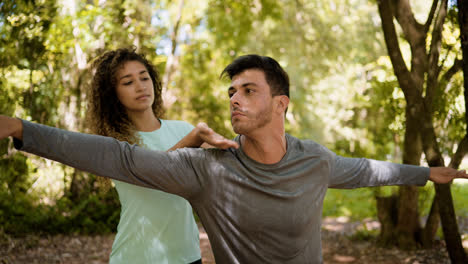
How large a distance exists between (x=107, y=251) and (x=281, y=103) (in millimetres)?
5549

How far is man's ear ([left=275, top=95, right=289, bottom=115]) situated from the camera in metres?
2.33

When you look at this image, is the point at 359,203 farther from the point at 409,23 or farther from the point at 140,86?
the point at 140,86

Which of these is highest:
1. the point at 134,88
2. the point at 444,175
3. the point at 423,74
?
the point at 423,74

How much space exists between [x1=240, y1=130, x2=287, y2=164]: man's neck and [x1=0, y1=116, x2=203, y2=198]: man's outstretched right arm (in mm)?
301

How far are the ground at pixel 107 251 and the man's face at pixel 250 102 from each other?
437cm

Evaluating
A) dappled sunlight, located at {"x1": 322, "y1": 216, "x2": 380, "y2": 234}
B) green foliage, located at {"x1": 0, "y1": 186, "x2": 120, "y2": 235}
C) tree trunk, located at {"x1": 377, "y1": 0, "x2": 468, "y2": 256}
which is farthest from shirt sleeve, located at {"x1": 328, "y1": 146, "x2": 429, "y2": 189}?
green foliage, located at {"x1": 0, "y1": 186, "x2": 120, "y2": 235}

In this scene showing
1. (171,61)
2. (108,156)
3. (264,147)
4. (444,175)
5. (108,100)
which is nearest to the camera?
(108,156)

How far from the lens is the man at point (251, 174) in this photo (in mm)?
1857

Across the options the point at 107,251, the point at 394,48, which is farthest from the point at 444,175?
the point at 107,251

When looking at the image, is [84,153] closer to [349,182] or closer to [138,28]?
[349,182]

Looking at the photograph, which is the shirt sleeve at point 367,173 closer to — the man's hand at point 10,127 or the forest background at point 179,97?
the man's hand at point 10,127

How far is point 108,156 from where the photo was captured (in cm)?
176

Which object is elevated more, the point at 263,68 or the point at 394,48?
the point at 394,48

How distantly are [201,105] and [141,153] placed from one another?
10.1m
